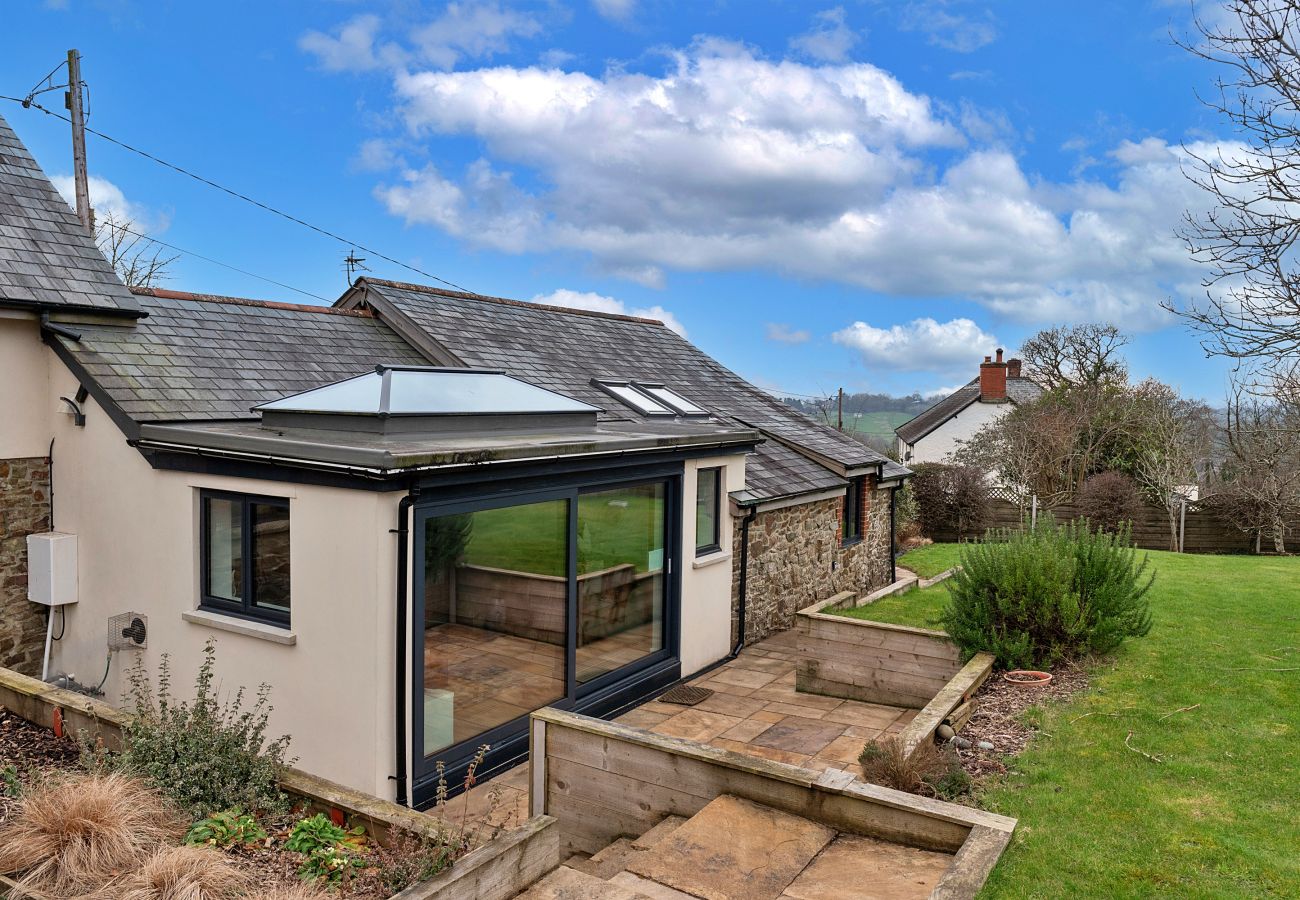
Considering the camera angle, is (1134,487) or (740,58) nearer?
(740,58)

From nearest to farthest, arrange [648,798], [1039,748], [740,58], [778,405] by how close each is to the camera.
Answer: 1. [648,798]
2. [1039,748]
3. [740,58]
4. [778,405]

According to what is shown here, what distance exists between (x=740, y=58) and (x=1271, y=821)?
11.4 m

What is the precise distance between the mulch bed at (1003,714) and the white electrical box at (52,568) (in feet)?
26.6

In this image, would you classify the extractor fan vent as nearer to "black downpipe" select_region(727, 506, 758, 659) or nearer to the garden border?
the garden border

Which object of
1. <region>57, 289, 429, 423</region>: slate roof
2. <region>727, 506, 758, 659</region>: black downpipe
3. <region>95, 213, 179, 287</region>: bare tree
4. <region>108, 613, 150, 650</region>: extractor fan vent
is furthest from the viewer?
<region>95, 213, 179, 287</region>: bare tree

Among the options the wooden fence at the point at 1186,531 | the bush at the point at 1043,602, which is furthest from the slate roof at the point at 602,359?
the wooden fence at the point at 1186,531

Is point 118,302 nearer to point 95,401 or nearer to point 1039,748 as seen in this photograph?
point 95,401

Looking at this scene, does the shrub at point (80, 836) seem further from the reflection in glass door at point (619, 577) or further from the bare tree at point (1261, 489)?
the bare tree at point (1261, 489)

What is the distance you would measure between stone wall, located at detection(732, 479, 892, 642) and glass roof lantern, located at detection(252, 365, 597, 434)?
3.46m

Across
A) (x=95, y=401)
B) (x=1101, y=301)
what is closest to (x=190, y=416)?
(x=95, y=401)

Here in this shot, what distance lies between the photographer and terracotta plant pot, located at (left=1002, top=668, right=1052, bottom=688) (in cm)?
732

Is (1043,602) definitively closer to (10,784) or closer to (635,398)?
A: (635,398)

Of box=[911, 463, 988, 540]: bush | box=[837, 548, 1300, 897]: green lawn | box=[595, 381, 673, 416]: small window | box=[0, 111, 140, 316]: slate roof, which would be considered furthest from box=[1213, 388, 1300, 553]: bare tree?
box=[0, 111, 140, 316]: slate roof

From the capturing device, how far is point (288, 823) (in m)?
4.84
